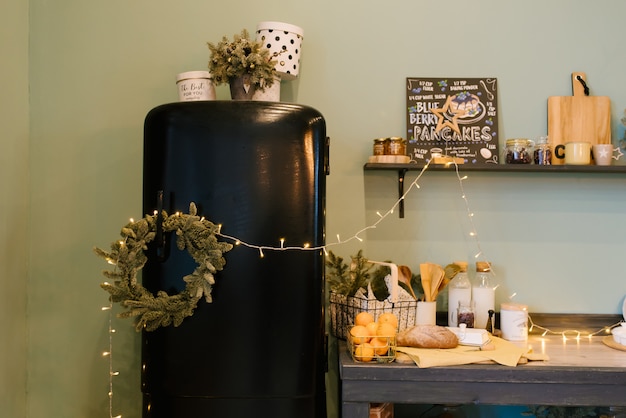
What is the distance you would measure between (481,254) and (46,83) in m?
1.96

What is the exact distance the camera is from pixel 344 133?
2.65 meters

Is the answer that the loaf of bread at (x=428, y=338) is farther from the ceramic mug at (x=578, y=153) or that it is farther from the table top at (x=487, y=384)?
the ceramic mug at (x=578, y=153)

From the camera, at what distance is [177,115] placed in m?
2.07

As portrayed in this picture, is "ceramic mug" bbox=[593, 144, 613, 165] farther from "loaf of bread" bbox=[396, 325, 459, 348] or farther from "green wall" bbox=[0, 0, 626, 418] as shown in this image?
"loaf of bread" bbox=[396, 325, 459, 348]

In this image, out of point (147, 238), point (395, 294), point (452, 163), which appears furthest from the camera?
point (452, 163)

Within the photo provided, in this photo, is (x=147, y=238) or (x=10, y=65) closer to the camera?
(x=147, y=238)

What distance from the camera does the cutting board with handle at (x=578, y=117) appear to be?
8.61 ft

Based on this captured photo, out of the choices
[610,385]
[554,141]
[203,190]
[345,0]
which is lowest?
[610,385]

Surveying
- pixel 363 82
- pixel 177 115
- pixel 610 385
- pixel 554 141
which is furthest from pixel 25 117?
pixel 610 385

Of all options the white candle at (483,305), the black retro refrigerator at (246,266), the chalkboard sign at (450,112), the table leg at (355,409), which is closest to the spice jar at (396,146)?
the chalkboard sign at (450,112)

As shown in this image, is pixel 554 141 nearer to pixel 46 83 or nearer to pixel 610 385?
pixel 610 385

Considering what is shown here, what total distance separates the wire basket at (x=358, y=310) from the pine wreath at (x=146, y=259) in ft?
1.97

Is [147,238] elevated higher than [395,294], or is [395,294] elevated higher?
[147,238]

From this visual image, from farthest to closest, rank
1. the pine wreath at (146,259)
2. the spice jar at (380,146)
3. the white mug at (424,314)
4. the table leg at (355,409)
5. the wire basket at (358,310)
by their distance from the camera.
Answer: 1. the spice jar at (380,146)
2. the white mug at (424,314)
3. the wire basket at (358,310)
4. the table leg at (355,409)
5. the pine wreath at (146,259)
